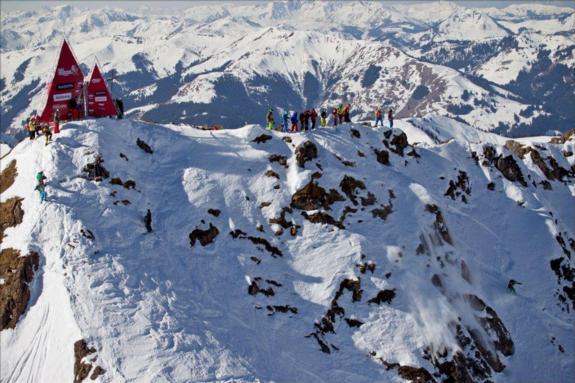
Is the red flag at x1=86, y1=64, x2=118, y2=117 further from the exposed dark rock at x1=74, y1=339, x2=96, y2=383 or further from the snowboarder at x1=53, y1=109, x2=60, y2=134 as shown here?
the exposed dark rock at x1=74, y1=339, x2=96, y2=383

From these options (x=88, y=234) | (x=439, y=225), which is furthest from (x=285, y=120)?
(x=88, y=234)

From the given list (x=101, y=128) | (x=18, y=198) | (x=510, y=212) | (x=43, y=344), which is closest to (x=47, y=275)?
(x=43, y=344)

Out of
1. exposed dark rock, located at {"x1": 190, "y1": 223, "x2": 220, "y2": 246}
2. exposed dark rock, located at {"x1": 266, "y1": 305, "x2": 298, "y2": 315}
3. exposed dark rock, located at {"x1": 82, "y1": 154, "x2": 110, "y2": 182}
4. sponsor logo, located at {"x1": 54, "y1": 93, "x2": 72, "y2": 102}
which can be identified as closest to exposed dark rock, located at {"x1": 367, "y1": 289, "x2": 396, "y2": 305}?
exposed dark rock, located at {"x1": 266, "y1": 305, "x2": 298, "y2": 315}

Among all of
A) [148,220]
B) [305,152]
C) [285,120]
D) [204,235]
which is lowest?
[204,235]

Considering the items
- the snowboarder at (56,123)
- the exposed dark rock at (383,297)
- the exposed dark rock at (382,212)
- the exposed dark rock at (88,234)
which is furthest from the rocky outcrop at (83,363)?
the exposed dark rock at (382,212)

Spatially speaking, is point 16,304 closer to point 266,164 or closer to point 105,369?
point 105,369

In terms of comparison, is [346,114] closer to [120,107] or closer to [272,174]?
[272,174]

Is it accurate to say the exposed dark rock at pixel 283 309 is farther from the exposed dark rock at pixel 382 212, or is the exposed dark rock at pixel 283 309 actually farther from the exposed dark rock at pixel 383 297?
the exposed dark rock at pixel 382 212
